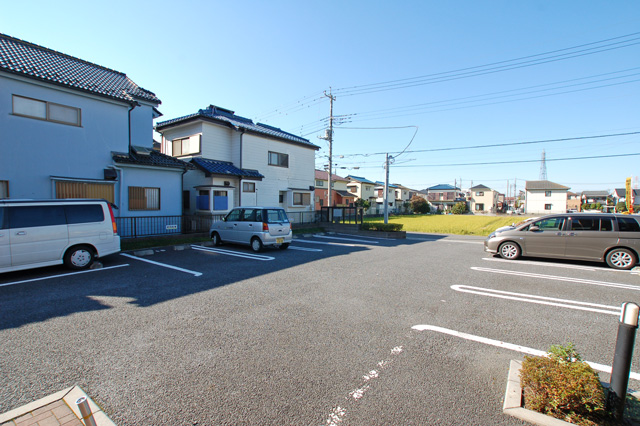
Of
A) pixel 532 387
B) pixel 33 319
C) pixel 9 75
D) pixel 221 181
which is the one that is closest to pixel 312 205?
pixel 221 181

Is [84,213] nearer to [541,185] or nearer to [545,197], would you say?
[545,197]

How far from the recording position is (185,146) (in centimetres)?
1811

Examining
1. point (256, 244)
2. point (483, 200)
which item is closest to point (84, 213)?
point (256, 244)

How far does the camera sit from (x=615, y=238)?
8320 millimetres

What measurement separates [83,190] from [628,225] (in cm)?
1785

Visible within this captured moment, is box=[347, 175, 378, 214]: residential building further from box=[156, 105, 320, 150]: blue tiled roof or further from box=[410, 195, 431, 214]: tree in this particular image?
box=[156, 105, 320, 150]: blue tiled roof

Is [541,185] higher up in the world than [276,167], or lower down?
higher up

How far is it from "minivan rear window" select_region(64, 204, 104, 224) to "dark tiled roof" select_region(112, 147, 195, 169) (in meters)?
4.98

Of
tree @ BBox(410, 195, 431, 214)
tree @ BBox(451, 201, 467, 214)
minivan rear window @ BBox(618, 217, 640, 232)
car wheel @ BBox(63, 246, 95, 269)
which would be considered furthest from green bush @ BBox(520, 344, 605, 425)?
tree @ BBox(451, 201, 467, 214)

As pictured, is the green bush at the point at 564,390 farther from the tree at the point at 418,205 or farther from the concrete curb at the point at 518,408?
the tree at the point at 418,205

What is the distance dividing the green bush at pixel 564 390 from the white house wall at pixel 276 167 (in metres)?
17.7

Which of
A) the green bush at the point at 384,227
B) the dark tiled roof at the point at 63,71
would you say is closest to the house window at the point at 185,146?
the dark tiled roof at the point at 63,71

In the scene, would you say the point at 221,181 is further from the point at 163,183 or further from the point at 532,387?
the point at 532,387

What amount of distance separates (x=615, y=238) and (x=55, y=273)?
14527 mm
